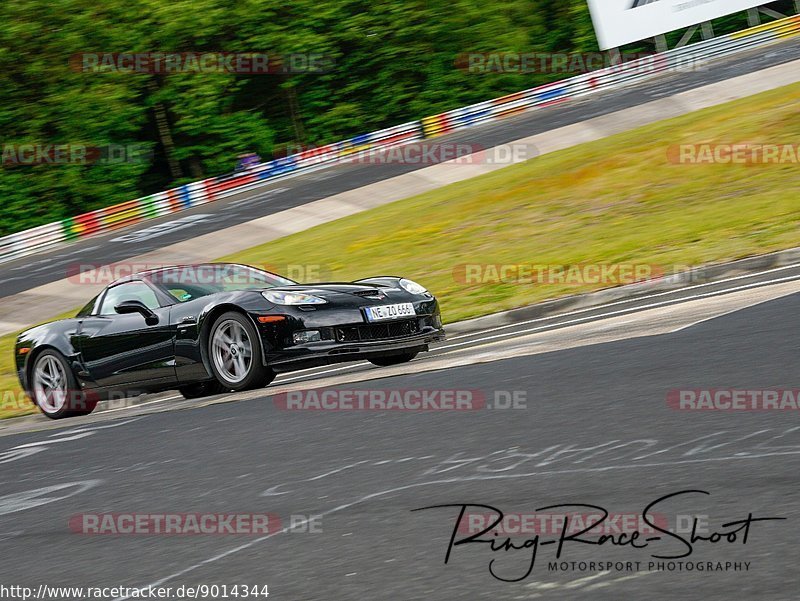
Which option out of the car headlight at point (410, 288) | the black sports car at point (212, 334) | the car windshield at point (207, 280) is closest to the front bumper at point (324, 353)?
the black sports car at point (212, 334)

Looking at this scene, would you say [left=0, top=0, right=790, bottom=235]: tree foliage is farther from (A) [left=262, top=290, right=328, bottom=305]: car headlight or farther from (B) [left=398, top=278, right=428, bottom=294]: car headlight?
(A) [left=262, top=290, right=328, bottom=305]: car headlight

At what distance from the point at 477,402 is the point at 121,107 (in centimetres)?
4105

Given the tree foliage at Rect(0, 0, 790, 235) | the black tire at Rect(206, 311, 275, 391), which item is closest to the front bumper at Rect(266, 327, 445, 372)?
the black tire at Rect(206, 311, 275, 391)

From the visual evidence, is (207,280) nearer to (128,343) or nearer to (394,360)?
(128,343)

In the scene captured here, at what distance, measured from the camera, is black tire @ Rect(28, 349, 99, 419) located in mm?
11008

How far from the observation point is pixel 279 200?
101 feet

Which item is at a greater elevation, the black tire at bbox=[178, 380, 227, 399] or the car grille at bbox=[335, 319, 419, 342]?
the car grille at bbox=[335, 319, 419, 342]

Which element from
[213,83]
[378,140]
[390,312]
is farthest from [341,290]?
[213,83]

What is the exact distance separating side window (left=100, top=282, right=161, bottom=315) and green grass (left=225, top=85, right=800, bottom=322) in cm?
377

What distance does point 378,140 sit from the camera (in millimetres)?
39781

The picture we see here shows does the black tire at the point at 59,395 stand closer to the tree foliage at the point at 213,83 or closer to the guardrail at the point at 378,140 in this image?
the guardrail at the point at 378,140

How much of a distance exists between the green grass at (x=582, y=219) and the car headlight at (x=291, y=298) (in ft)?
Result: 11.6

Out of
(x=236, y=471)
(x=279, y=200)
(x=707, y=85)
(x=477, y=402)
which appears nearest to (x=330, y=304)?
(x=477, y=402)

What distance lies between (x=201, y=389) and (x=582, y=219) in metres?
7.98
